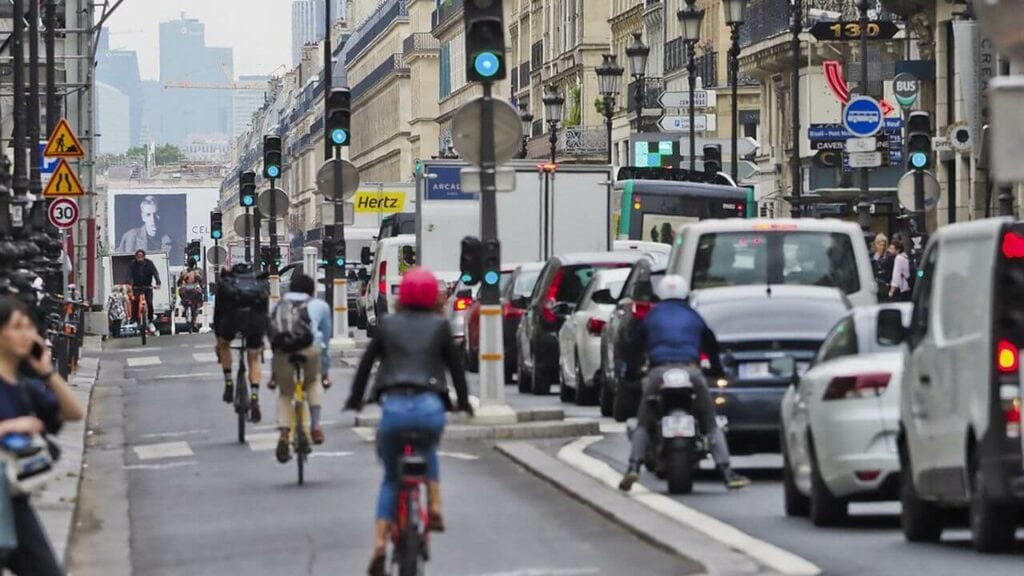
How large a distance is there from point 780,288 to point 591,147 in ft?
267

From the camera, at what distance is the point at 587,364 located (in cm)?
2995

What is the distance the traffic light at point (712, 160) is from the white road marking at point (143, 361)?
14750 millimetres

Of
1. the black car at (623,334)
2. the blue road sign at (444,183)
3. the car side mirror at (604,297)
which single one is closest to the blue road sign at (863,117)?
the blue road sign at (444,183)

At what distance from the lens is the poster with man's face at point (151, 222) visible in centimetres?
12794

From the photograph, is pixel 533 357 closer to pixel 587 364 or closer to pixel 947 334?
pixel 587 364

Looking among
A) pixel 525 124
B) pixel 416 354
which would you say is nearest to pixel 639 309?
pixel 416 354

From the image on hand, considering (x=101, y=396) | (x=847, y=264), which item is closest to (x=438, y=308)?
(x=847, y=264)

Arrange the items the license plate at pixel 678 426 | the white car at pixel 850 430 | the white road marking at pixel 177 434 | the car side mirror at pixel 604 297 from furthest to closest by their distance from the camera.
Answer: the car side mirror at pixel 604 297, the white road marking at pixel 177 434, the license plate at pixel 678 426, the white car at pixel 850 430

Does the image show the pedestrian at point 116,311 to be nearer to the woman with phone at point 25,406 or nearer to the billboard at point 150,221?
the billboard at point 150,221

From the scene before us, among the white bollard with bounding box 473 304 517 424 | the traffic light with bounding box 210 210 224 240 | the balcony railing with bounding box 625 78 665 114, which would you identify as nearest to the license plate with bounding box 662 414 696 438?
the white bollard with bounding box 473 304 517 424

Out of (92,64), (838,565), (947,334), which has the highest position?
(92,64)

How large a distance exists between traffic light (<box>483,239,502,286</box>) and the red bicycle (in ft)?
39.9

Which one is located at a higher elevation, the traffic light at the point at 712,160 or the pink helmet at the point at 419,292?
the traffic light at the point at 712,160

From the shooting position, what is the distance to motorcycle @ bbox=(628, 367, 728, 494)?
18953 mm
